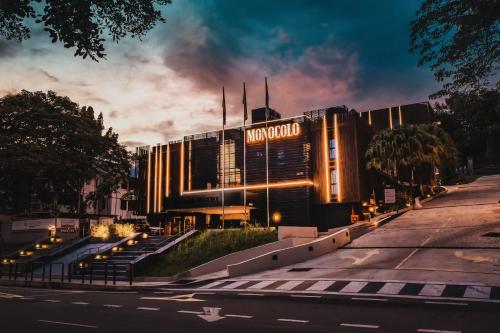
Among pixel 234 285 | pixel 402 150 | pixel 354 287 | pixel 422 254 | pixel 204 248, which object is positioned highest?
pixel 402 150

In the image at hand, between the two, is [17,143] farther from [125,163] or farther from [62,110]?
[125,163]

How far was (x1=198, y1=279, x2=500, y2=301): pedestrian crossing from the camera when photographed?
13.8 metres

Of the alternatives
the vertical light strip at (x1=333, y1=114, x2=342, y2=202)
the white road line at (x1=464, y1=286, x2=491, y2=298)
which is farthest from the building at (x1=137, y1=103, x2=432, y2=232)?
the white road line at (x1=464, y1=286, x2=491, y2=298)

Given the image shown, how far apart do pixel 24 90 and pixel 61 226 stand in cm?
1201

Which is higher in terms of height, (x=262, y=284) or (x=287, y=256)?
(x=287, y=256)

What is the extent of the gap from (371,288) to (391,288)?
720 mm

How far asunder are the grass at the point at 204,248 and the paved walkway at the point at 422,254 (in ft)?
14.3

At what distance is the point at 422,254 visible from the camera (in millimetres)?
21906

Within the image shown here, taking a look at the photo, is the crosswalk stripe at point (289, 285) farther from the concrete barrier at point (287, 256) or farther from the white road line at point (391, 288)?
the concrete barrier at point (287, 256)

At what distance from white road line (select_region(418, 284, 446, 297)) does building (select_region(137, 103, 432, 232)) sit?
2399 cm

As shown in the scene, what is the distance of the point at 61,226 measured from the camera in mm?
37094

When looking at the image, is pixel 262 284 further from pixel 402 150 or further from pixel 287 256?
pixel 402 150

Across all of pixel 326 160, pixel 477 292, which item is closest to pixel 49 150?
pixel 326 160

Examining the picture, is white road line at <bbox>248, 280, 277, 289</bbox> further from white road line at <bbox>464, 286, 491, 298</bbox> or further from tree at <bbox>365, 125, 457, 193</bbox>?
tree at <bbox>365, 125, 457, 193</bbox>
